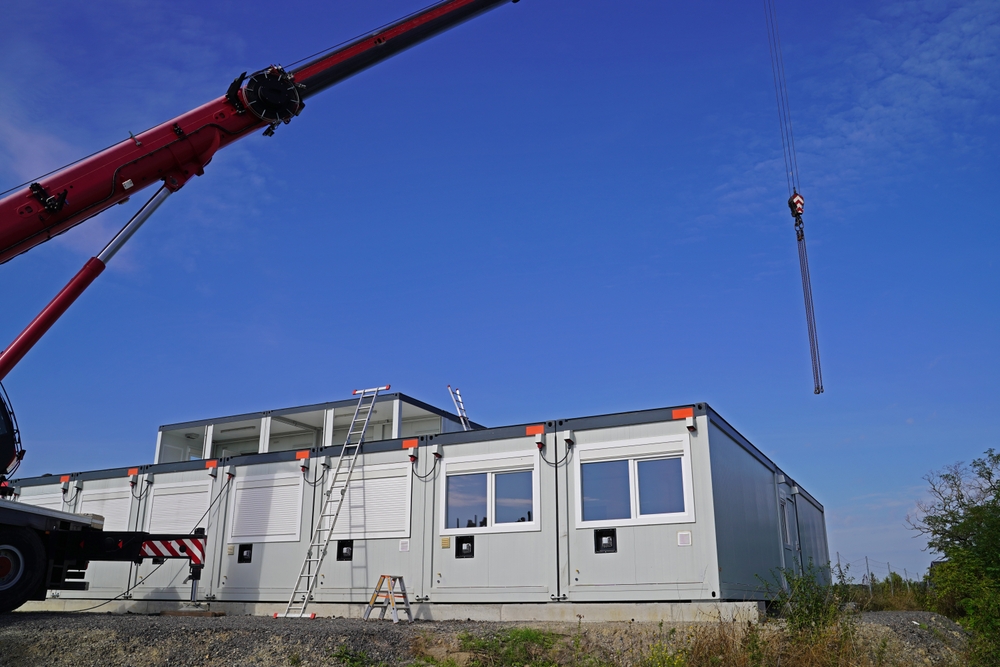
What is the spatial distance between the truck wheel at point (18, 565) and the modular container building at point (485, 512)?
3727 millimetres

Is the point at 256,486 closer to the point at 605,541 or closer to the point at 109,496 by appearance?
the point at 109,496

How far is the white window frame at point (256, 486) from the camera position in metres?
14.8

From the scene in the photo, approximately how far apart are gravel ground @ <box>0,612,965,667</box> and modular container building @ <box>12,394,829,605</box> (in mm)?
1856

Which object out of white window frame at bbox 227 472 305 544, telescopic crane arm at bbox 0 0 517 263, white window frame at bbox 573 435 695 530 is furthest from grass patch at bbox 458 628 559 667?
telescopic crane arm at bbox 0 0 517 263

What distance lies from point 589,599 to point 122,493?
10654mm

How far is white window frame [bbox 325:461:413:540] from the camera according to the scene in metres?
13.9

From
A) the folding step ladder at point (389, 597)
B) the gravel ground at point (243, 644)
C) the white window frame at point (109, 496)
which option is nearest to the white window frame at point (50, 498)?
the white window frame at point (109, 496)

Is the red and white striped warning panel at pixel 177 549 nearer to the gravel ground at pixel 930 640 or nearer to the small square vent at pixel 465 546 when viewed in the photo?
the small square vent at pixel 465 546

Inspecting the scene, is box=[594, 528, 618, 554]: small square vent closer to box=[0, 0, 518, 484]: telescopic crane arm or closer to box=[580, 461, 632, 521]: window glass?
box=[580, 461, 632, 521]: window glass

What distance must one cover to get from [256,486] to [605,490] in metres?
6.91

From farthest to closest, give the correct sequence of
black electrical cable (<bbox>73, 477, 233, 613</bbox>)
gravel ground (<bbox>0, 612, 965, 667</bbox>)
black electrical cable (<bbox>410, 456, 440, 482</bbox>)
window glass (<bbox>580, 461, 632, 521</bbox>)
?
black electrical cable (<bbox>73, 477, 233, 613</bbox>)
black electrical cable (<bbox>410, 456, 440, 482</bbox>)
window glass (<bbox>580, 461, 632, 521</bbox>)
gravel ground (<bbox>0, 612, 965, 667</bbox>)

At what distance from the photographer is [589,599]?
39.5 feet

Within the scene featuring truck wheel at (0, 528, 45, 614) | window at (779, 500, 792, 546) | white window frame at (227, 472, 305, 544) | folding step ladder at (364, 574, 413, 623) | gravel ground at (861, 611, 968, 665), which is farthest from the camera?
window at (779, 500, 792, 546)

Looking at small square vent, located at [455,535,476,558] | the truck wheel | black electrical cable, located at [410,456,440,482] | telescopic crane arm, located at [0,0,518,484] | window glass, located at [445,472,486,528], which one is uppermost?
telescopic crane arm, located at [0,0,518,484]
